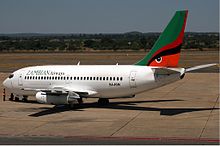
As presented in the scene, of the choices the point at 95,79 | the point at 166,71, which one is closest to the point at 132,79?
the point at 166,71

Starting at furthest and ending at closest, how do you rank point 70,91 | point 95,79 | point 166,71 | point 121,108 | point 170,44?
point 121,108, point 95,79, point 70,91, point 170,44, point 166,71

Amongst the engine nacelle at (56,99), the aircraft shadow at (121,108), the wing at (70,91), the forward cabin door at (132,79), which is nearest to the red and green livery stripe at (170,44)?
the forward cabin door at (132,79)

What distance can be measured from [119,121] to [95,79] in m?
6.63

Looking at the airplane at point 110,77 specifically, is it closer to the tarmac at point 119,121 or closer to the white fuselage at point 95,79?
the white fuselage at point 95,79

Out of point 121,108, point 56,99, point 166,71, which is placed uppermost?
point 166,71

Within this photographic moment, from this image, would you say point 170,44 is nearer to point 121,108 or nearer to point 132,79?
point 132,79

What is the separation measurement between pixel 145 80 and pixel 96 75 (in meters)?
4.21

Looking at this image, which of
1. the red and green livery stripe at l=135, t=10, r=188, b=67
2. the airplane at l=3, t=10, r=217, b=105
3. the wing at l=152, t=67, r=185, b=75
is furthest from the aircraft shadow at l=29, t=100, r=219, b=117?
the red and green livery stripe at l=135, t=10, r=188, b=67

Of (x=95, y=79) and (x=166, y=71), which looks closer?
(x=166, y=71)

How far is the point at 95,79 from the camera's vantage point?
114ft

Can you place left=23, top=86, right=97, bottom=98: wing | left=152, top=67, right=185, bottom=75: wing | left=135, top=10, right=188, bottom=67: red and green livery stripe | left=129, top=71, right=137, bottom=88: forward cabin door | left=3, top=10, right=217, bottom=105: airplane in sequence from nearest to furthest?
left=152, top=67, right=185, bottom=75: wing → left=135, top=10, right=188, bottom=67: red and green livery stripe → left=3, top=10, right=217, bottom=105: airplane → left=129, top=71, right=137, bottom=88: forward cabin door → left=23, top=86, right=97, bottom=98: wing

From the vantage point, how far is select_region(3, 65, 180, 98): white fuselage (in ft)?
107

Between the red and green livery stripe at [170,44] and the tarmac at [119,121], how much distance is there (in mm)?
3513

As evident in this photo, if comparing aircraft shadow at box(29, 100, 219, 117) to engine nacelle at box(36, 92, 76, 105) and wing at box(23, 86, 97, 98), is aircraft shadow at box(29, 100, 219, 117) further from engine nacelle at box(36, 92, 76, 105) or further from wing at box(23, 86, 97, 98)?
wing at box(23, 86, 97, 98)
